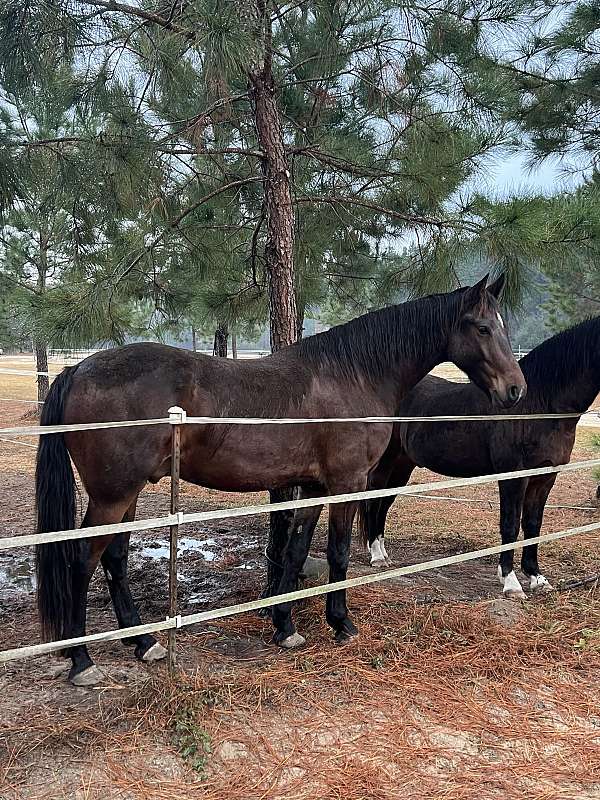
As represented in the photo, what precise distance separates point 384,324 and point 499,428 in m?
1.33

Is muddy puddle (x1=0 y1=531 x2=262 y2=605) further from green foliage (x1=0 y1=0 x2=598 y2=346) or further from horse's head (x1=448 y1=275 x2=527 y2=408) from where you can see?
horse's head (x1=448 y1=275 x2=527 y2=408)

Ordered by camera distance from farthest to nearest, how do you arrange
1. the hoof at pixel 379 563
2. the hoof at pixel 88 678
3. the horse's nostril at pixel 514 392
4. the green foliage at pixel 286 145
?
the hoof at pixel 379 563, the green foliage at pixel 286 145, the horse's nostril at pixel 514 392, the hoof at pixel 88 678

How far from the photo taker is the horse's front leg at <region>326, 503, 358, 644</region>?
10.8 feet

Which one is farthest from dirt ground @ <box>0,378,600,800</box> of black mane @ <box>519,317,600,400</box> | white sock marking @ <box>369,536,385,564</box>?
black mane @ <box>519,317,600,400</box>

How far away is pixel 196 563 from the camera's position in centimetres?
467

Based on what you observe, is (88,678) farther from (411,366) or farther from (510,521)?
(510,521)

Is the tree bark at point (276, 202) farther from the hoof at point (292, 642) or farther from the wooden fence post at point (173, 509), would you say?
the hoof at point (292, 642)

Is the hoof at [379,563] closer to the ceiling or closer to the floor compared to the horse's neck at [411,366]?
closer to the floor

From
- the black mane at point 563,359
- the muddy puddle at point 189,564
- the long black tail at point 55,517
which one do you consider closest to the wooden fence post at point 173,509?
the long black tail at point 55,517

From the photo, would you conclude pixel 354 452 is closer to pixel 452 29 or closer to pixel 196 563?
pixel 196 563

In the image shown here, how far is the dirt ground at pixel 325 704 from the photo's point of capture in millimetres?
2107

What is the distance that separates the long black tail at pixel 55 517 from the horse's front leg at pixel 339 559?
51.1 inches

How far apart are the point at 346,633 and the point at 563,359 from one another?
7.46 feet

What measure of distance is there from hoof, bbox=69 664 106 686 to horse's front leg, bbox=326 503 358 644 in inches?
47.2
